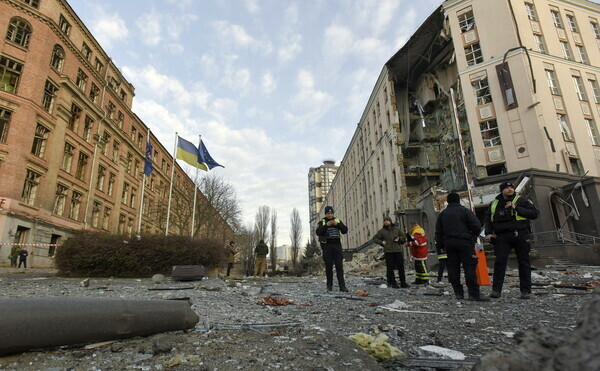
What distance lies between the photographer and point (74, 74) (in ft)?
97.3

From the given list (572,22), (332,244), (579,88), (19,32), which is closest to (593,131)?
(579,88)

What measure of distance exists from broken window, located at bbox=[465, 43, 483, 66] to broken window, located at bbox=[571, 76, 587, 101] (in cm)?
767

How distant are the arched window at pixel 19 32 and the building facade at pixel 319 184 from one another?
7935 centimetres

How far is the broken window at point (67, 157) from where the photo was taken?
A: 28291 mm

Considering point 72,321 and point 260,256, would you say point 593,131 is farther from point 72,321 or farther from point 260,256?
point 72,321

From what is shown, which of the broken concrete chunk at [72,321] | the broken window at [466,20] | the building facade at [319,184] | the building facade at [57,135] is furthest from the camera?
the building facade at [319,184]

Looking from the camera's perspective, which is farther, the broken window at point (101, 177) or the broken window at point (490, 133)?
the broken window at point (101, 177)

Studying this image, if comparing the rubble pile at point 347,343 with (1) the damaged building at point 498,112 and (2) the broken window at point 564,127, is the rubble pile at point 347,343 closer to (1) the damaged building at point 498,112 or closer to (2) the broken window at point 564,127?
(1) the damaged building at point 498,112

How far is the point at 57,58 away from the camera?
27.7 meters

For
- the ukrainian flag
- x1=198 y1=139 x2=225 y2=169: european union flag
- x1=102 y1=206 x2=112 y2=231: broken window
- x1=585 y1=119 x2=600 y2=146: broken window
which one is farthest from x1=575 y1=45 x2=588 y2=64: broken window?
x1=102 y1=206 x2=112 y2=231: broken window

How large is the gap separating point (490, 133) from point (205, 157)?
21.5 meters

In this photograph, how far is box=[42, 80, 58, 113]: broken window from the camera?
85.1ft

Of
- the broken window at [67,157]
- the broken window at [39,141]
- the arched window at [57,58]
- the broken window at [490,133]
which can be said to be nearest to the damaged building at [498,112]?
the broken window at [490,133]

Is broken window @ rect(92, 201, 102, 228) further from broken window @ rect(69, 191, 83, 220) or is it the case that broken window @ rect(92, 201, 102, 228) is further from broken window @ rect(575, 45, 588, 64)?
broken window @ rect(575, 45, 588, 64)
